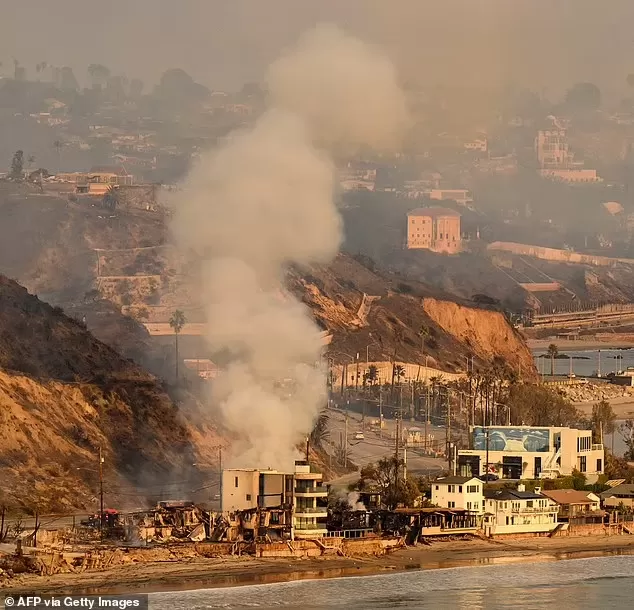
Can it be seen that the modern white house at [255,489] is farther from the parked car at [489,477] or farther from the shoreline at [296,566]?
the parked car at [489,477]

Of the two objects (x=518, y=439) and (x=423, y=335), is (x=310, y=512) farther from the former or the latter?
(x=423, y=335)

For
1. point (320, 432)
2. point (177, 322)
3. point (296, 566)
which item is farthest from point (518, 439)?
point (296, 566)

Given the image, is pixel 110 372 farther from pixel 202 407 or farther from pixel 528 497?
pixel 528 497

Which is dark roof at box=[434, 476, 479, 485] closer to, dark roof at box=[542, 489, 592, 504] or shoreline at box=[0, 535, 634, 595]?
shoreline at box=[0, 535, 634, 595]

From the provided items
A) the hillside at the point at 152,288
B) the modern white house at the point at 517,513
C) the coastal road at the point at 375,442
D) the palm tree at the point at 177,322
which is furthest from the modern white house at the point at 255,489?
the hillside at the point at 152,288

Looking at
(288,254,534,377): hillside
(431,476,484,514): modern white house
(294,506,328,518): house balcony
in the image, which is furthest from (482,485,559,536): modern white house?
(288,254,534,377): hillside

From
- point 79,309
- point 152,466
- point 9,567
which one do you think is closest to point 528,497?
point 152,466

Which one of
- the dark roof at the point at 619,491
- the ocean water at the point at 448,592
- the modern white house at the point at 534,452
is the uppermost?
the modern white house at the point at 534,452
